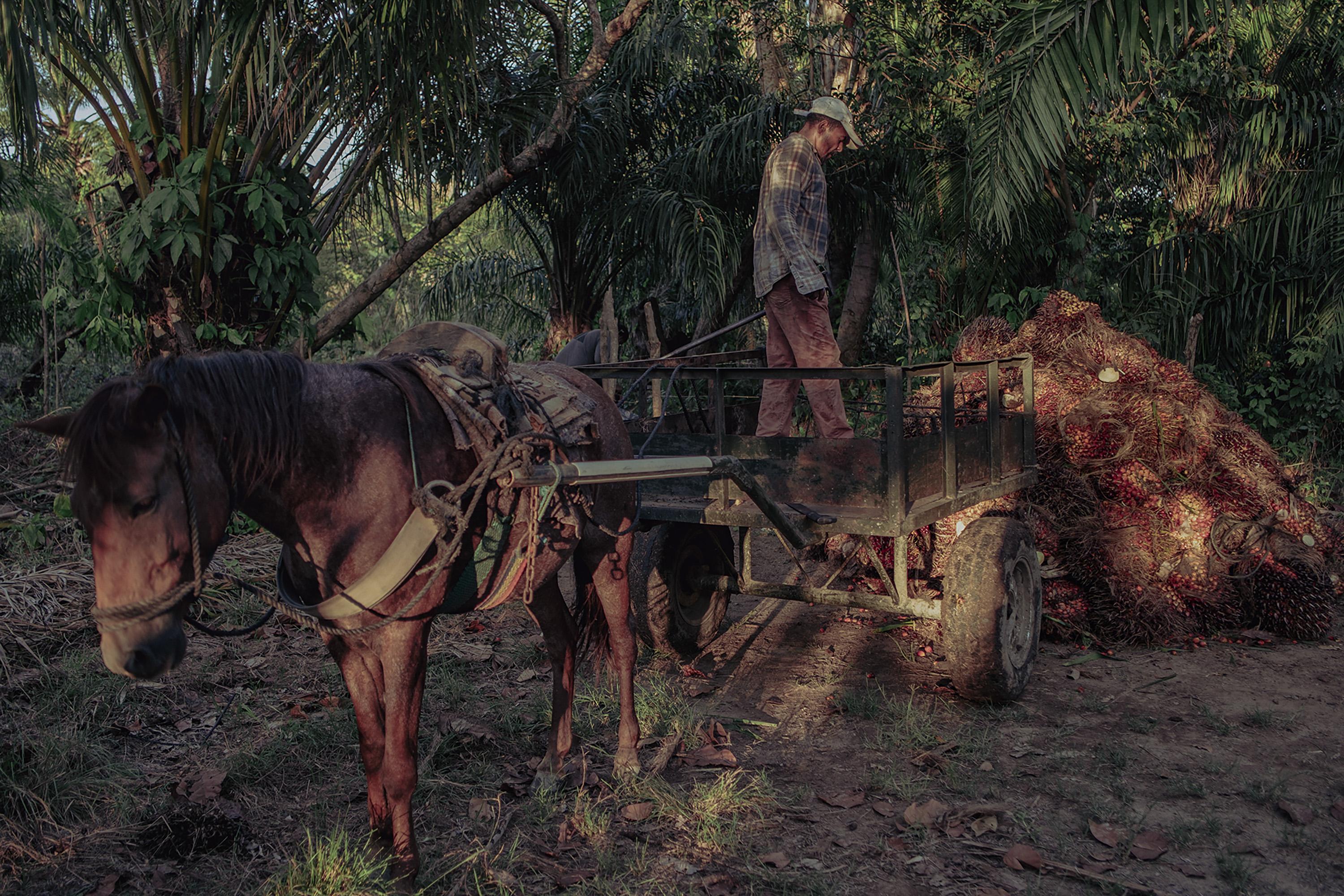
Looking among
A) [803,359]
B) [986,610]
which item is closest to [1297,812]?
[986,610]

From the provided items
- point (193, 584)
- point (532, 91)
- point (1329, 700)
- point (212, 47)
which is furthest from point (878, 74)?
point (193, 584)

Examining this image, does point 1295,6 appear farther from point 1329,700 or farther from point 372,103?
point 372,103

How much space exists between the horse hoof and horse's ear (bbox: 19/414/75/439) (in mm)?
2489

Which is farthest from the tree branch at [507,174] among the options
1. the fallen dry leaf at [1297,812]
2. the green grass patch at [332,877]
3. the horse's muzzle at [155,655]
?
the fallen dry leaf at [1297,812]

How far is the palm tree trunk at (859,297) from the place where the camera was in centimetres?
1027

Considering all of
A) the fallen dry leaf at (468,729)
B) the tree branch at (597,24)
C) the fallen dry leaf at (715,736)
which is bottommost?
the fallen dry leaf at (715,736)

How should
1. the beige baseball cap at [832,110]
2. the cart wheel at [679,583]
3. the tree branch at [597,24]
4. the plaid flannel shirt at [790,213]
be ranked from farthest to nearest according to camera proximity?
the tree branch at [597,24] < the cart wheel at [679,583] < the beige baseball cap at [832,110] < the plaid flannel shirt at [790,213]

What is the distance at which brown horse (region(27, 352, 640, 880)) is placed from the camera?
2240 mm

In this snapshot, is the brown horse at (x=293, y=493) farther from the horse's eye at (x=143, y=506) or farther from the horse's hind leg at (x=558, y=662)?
the horse's hind leg at (x=558, y=662)

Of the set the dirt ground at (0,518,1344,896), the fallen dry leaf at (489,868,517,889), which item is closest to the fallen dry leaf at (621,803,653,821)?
the dirt ground at (0,518,1344,896)

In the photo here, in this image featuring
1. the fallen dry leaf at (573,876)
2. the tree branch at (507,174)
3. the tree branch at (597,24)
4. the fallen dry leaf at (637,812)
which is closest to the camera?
the fallen dry leaf at (573,876)

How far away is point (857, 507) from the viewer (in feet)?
14.2

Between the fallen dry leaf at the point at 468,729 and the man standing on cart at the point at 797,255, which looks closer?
the fallen dry leaf at the point at 468,729

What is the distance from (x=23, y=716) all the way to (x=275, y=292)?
3.21 metres
